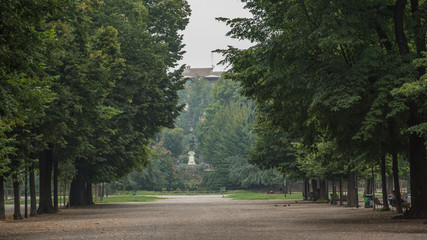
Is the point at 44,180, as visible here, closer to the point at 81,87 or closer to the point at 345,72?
the point at 81,87

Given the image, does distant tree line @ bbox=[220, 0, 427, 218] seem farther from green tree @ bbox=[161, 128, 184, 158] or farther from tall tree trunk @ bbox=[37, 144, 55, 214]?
green tree @ bbox=[161, 128, 184, 158]

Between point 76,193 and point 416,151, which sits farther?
point 76,193

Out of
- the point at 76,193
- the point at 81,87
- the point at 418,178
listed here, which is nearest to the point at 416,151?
the point at 418,178

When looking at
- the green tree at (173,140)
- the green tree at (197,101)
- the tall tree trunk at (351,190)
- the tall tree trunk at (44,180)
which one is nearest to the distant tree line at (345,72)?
the tall tree trunk at (351,190)

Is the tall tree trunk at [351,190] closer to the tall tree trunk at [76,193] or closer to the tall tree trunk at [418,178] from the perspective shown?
the tall tree trunk at [418,178]

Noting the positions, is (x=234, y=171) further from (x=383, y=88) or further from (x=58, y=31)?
(x=383, y=88)

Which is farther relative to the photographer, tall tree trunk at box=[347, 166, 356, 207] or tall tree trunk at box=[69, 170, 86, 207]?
tall tree trunk at box=[69, 170, 86, 207]


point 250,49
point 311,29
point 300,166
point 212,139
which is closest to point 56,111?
point 250,49

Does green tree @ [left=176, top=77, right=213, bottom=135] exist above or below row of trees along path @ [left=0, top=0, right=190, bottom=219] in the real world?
above

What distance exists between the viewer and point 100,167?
42938 millimetres

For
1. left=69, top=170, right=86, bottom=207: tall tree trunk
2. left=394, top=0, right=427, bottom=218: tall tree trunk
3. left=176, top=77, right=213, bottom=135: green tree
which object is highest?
left=176, top=77, right=213, bottom=135: green tree

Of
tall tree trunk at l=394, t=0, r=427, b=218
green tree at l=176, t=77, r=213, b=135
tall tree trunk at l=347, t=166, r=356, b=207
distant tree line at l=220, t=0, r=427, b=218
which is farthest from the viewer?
green tree at l=176, t=77, r=213, b=135

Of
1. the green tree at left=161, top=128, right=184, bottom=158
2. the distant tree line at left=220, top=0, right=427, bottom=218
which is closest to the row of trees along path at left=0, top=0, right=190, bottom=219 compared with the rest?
the distant tree line at left=220, top=0, right=427, bottom=218

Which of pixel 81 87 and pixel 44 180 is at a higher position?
pixel 81 87
